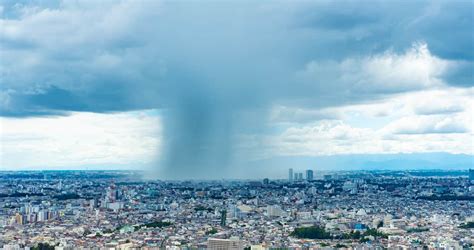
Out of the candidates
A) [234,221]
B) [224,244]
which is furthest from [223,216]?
[224,244]

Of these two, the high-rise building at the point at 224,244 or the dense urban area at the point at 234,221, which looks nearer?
the high-rise building at the point at 224,244

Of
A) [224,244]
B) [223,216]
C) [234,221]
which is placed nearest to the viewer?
[224,244]

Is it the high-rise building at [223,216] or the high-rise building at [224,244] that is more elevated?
the high-rise building at [223,216]

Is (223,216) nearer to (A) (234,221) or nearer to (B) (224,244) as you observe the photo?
(A) (234,221)

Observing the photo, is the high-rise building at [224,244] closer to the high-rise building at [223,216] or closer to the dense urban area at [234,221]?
the dense urban area at [234,221]

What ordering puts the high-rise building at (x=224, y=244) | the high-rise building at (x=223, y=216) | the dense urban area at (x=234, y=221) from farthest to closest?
1. the high-rise building at (x=223, y=216)
2. the dense urban area at (x=234, y=221)
3. the high-rise building at (x=224, y=244)

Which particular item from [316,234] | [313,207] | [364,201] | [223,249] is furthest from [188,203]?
[223,249]

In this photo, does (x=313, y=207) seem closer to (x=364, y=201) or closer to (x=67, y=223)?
(x=364, y=201)

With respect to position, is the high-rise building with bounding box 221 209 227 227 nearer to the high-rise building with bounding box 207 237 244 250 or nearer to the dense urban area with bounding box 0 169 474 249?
the dense urban area with bounding box 0 169 474 249

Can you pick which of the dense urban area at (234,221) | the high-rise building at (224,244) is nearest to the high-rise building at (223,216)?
the dense urban area at (234,221)

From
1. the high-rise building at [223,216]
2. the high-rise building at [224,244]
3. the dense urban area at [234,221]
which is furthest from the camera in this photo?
the high-rise building at [223,216]
